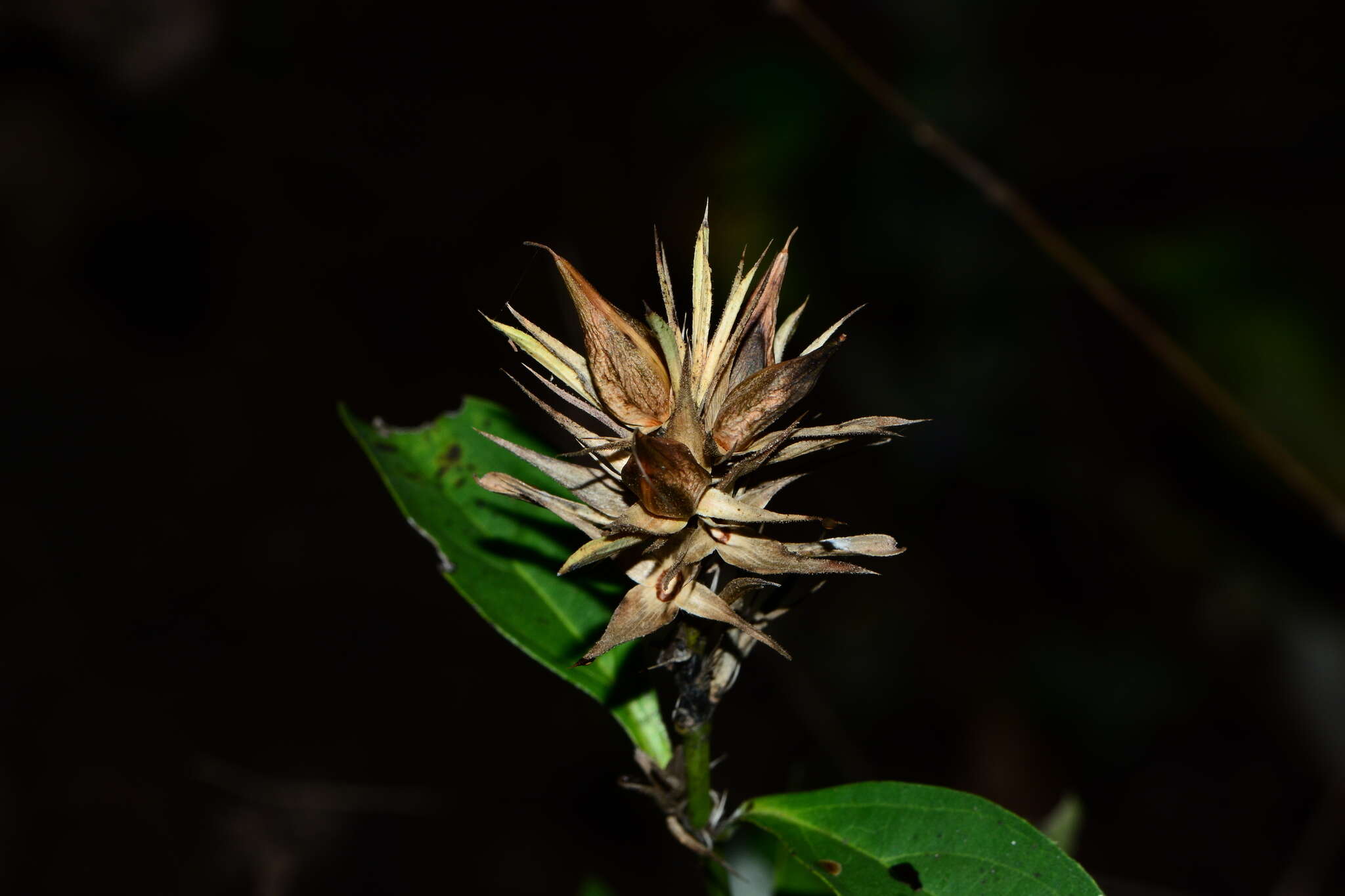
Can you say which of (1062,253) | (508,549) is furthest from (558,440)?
(508,549)

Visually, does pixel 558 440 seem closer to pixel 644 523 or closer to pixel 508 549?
pixel 508 549

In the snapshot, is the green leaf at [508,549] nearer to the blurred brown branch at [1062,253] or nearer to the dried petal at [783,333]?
the dried petal at [783,333]

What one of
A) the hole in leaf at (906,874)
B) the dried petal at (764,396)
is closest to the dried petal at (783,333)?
the dried petal at (764,396)

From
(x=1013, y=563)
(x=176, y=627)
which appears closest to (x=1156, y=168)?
(x=1013, y=563)

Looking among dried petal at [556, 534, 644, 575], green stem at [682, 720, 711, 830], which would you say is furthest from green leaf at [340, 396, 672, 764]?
dried petal at [556, 534, 644, 575]

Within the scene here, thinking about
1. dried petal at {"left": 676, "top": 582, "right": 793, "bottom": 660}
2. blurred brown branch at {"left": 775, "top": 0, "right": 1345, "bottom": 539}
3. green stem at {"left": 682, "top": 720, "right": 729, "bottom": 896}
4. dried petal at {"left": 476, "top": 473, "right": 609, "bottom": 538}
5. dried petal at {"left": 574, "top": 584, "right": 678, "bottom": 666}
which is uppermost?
blurred brown branch at {"left": 775, "top": 0, "right": 1345, "bottom": 539}

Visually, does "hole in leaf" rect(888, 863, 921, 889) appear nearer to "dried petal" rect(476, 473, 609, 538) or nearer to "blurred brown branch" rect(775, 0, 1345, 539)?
"dried petal" rect(476, 473, 609, 538)
